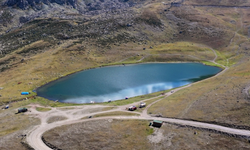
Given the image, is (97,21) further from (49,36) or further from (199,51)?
(199,51)

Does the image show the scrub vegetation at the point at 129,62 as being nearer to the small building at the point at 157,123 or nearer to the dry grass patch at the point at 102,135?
the dry grass patch at the point at 102,135

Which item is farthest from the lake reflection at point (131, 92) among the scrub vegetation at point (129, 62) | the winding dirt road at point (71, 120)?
the winding dirt road at point (71, 120)

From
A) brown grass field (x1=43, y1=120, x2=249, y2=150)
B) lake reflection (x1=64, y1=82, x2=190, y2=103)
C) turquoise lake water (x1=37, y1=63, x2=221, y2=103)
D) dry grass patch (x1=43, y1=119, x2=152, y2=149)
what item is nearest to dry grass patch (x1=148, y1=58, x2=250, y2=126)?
brown grass field (x1=43, y1=120, x2=249, y2=150)

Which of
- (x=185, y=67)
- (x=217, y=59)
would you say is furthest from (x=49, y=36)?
(x=217, y=59)

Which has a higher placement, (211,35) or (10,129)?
(211,35)

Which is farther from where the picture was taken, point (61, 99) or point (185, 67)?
point (185, 67)

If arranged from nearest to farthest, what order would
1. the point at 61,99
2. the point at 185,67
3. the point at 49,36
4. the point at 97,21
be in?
the point at 61,99 < the point at 185,67 < the point at 49,36 < the point at 97,21

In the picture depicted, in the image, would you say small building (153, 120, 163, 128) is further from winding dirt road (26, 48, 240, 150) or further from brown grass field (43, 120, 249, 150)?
winding dirt road (26, 48, 240, 150)

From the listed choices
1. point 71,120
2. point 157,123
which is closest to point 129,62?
point 71,120
